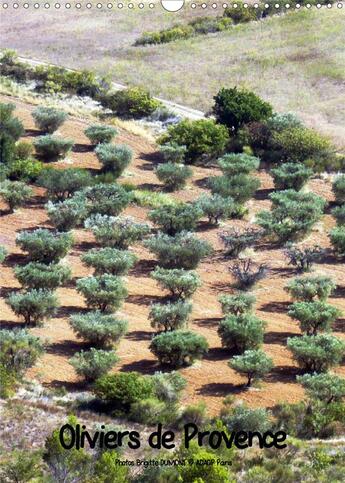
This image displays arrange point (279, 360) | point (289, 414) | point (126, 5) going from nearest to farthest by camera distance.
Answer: point (289, 414), point (279, 360), point (126, 5)

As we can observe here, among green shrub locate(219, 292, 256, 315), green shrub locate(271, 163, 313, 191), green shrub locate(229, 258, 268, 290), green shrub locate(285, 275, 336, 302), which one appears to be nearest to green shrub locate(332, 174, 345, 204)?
green shrub locate(271, 163, 313, 191)

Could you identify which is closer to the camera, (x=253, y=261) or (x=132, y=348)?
(x=132, y=348)

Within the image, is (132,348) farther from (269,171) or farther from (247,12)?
(247,12)

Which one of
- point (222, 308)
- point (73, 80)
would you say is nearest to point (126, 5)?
point (73, 80)

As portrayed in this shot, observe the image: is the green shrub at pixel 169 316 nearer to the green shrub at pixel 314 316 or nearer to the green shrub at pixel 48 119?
the green shrub at pixel 314 316

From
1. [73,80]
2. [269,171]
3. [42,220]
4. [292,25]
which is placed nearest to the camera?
[42,220]

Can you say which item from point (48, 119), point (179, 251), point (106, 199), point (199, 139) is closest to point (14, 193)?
point (106, 199)

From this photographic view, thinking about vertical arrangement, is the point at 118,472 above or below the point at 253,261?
above
